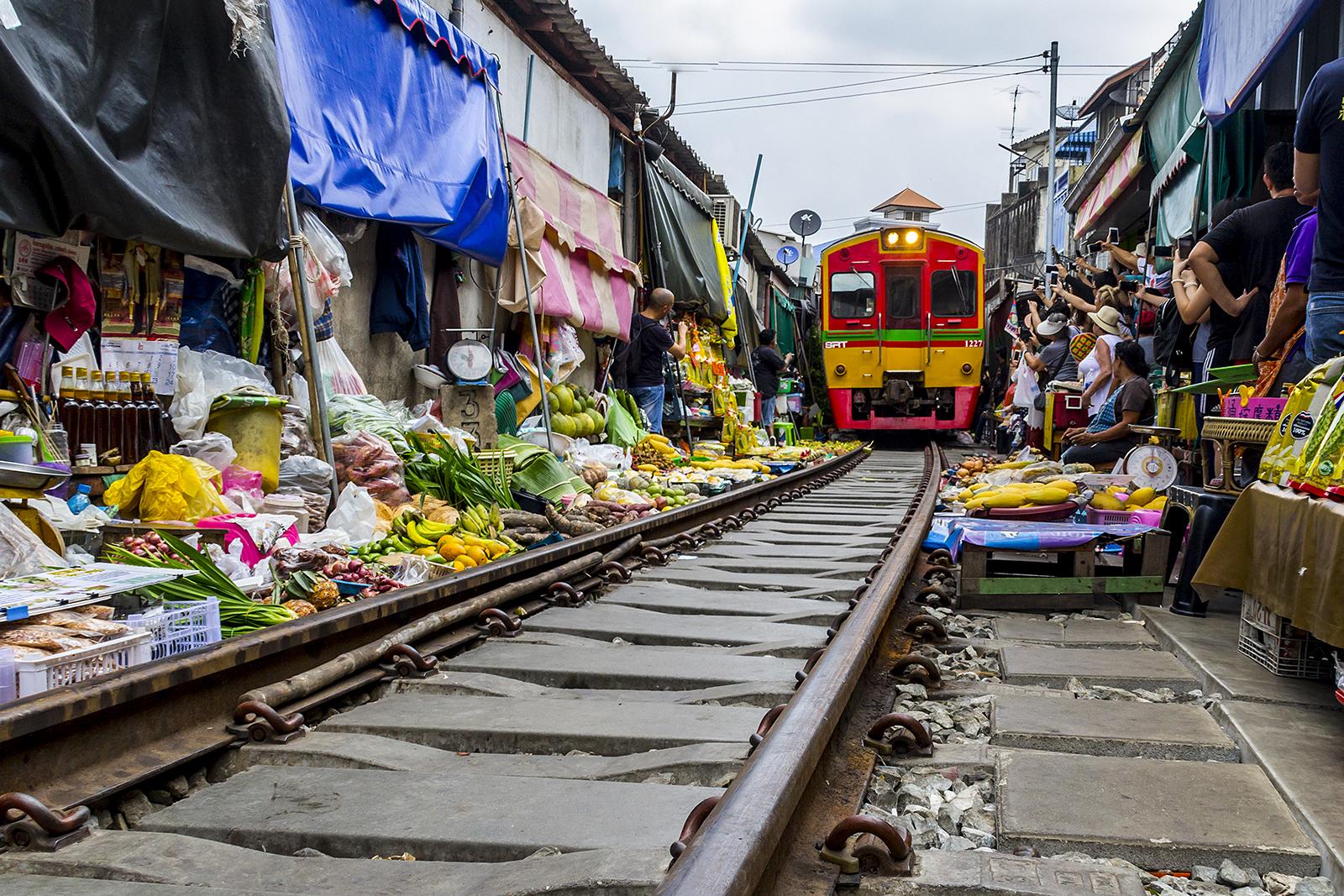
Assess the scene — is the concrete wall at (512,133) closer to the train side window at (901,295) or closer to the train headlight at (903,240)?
the train headlight at (903,240)

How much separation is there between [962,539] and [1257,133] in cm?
425

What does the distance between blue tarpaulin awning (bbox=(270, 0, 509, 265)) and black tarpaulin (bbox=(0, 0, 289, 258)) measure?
24.2 inches

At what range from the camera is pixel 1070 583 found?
502cm

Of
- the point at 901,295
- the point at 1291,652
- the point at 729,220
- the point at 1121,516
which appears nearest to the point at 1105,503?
→ the point at 1121,516

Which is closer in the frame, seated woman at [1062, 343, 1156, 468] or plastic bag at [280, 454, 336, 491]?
plastic bag at [280, 454, 336, 491]

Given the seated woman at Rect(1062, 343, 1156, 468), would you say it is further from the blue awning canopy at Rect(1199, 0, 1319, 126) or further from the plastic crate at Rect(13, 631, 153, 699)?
the plastic crate at Rect(13, 631, 153, 699)

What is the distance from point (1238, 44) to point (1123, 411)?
2.62 m

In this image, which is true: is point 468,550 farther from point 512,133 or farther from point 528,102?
point 528,102

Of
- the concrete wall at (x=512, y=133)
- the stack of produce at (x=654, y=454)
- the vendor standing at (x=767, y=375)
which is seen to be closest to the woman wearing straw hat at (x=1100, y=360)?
the stack of produce at (x=654, y=454)

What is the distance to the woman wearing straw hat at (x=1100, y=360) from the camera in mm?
9242

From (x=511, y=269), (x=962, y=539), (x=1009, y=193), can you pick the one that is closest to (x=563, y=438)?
(x=511, y=269)

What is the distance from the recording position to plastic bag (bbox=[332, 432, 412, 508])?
6281mm

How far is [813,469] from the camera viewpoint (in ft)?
40.8

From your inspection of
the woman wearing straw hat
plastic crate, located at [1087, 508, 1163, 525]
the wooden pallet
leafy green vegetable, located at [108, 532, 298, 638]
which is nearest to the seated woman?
the woman wearing straw hat
